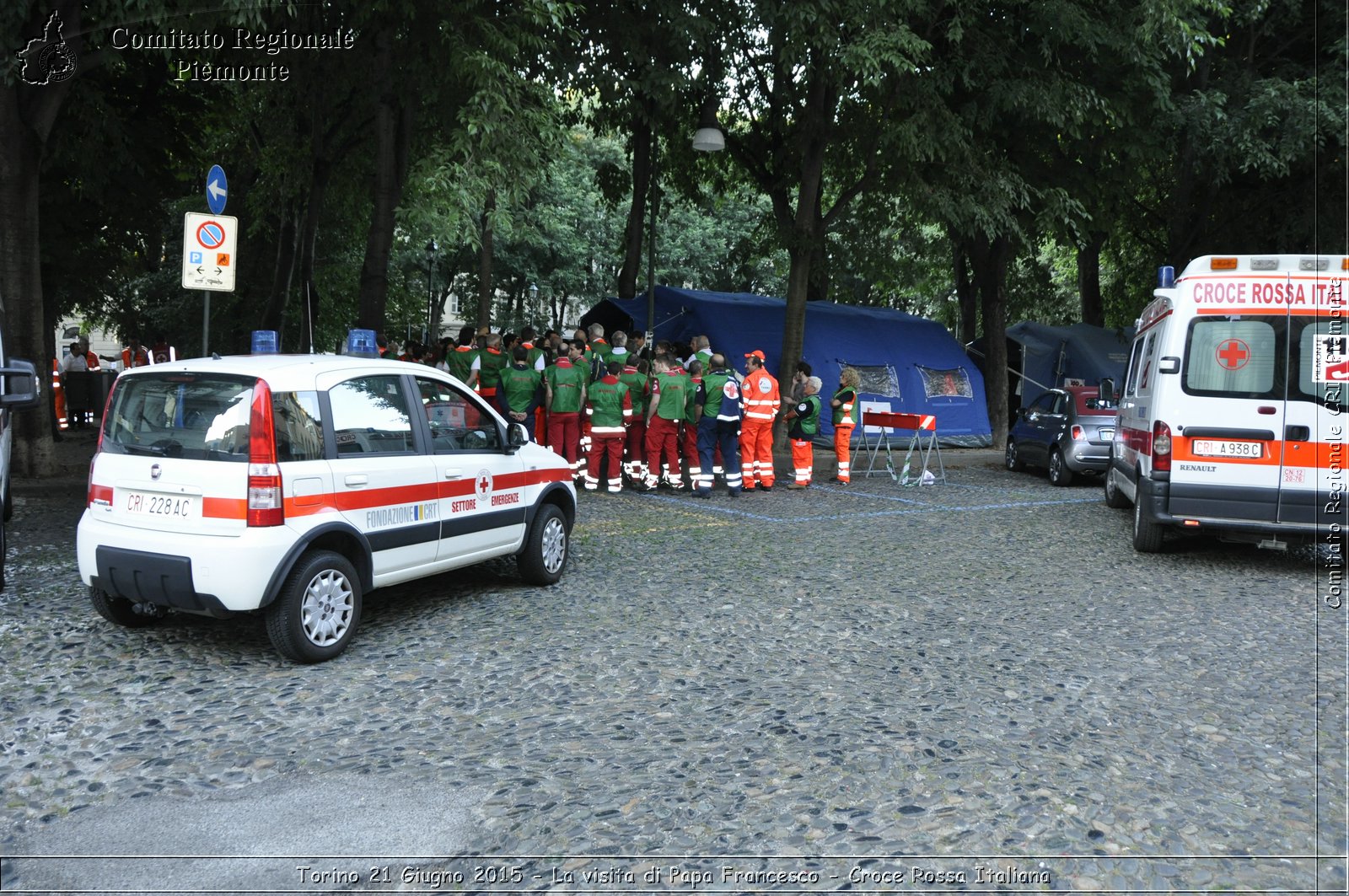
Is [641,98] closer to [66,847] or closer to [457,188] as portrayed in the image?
[457,188]

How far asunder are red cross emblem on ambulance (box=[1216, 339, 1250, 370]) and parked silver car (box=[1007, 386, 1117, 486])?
21.5ft

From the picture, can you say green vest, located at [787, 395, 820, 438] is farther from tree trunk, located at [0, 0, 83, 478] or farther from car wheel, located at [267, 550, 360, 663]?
car wheel, located at [267, 550, 360, 663]

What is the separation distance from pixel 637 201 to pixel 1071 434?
9.11 metres

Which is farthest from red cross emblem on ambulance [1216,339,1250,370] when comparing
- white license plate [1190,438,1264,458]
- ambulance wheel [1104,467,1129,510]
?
ambulance wheel [1104,467,1129,510]

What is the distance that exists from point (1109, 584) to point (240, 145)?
18.6 m

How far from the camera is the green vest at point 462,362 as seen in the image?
15555 millimetres

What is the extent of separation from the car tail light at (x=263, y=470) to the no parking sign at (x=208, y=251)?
4.47 meters

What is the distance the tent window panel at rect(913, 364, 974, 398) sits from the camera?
24.0 meters

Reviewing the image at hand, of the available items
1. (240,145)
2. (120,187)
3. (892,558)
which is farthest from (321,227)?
(892,558)

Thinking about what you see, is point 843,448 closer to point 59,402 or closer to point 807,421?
point 807,421

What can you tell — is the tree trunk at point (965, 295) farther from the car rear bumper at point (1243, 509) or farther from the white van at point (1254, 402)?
the car rear bumper at point (1243, 509)

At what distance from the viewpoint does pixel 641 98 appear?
1848 cm

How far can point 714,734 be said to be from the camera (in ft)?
17.3

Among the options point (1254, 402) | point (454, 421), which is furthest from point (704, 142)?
point (454, 421)
